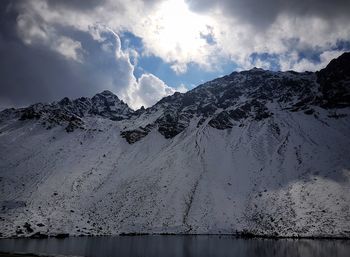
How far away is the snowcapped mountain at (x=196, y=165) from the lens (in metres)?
82.2

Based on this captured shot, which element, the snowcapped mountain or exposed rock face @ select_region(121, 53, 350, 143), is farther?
exposed rock face @ select_region(121, 53, 350, 143)

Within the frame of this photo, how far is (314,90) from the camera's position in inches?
5886

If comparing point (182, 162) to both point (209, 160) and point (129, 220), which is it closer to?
point (209, 160)

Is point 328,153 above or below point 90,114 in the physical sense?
below

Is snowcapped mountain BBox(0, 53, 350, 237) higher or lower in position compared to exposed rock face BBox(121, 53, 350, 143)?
lower

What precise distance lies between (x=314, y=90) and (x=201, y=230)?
96.3 metres

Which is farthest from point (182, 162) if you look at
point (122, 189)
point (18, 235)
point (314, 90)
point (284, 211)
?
point (314, 90)

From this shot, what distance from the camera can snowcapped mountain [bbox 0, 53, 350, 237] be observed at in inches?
3238

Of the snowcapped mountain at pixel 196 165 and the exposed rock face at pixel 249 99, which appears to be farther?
the exposed rock face at pixel 249 99

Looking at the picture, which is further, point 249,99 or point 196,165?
point 249,99

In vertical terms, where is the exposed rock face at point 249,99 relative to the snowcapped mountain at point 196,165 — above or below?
above

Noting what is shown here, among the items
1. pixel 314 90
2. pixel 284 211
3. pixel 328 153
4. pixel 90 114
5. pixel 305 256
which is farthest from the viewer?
pixel 90 114

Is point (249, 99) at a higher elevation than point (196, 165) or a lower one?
higher

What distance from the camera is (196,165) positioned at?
11394 cm
